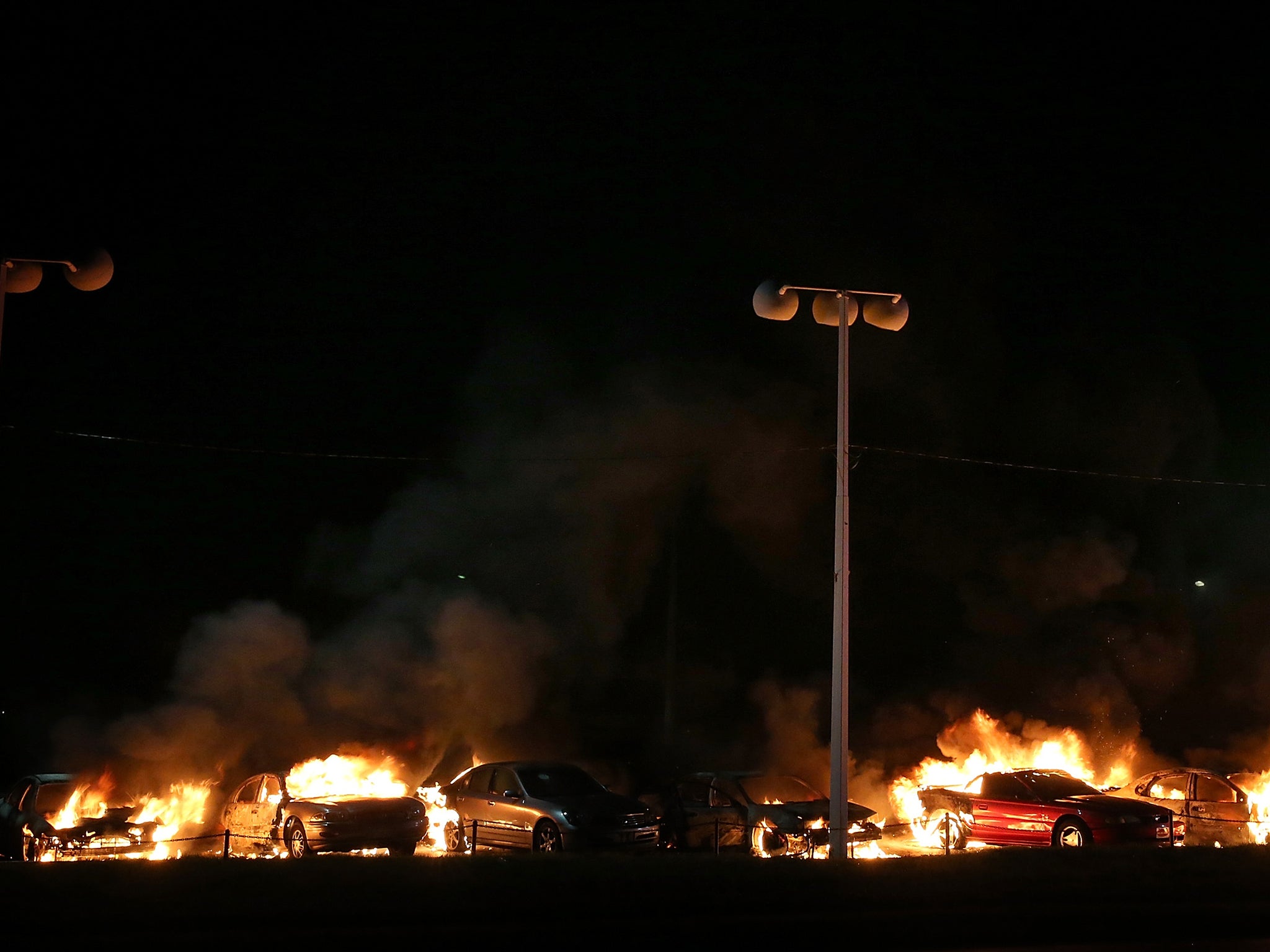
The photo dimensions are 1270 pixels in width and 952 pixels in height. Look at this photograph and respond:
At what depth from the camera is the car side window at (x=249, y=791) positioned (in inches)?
675

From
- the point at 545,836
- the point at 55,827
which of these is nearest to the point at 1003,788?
the point at 545,836

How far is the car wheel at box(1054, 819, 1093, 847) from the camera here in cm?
1677

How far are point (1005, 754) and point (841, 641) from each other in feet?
35.4

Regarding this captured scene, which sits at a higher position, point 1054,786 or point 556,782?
point 1054,786

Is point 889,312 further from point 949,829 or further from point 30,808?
point 30,808

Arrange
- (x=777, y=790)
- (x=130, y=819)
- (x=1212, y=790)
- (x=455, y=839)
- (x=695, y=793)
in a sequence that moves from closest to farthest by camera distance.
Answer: (x=130, y=819) → (x=455, y=839) → (x=695, y=793) → (x=777, y=790) → (x=1212, y=790)

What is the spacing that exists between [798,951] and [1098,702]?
18.8 m

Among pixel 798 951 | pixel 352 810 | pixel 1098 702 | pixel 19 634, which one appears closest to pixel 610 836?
pixel 352 810

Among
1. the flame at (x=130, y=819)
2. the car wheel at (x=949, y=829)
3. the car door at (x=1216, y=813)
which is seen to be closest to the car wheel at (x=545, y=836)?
the flame at (x=130, y=819)

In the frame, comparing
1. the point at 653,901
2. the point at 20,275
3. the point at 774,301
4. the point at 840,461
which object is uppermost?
the point at 774,301

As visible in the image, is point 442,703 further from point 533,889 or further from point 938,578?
point 938,578

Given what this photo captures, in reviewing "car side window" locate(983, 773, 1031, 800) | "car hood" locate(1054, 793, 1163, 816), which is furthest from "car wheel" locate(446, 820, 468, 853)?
"car hood" locate(1054, 793, 1163, 816)

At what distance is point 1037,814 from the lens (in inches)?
682

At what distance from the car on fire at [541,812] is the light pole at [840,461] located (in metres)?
2.72
